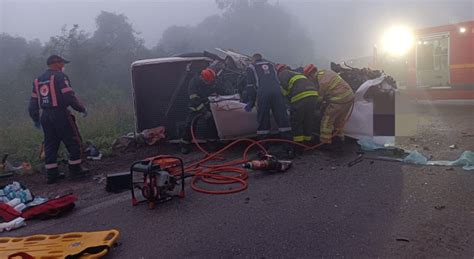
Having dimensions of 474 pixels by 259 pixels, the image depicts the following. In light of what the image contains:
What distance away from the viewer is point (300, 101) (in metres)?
6.28

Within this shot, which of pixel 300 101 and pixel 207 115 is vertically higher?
pixel 300 101

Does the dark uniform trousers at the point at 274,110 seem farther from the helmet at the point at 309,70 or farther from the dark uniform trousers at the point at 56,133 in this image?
the dark uniform trousers at the point at 56,133

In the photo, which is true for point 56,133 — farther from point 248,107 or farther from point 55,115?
point 248,107

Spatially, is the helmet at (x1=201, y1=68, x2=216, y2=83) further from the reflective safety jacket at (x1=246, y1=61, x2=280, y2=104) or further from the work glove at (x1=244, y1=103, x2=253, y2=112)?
the work glove at (x1=244, y1=103, x2=253, y2=112)

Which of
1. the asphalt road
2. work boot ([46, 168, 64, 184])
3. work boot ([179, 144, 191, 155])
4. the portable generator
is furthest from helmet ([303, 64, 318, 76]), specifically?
work boot ([46, 168, 64, 184])

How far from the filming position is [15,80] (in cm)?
1542

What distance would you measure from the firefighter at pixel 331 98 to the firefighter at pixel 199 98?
1610mm

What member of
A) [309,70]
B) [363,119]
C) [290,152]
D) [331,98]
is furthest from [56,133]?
[363,119]

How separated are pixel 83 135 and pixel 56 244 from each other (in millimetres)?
5903

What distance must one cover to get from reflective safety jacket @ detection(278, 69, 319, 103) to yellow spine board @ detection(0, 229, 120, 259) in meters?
3.63

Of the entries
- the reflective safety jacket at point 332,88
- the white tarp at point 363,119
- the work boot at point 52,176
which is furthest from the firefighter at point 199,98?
the white tarp at point 363,119

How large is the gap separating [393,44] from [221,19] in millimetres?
16404

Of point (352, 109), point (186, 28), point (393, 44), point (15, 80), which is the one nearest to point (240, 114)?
point (352, 109)

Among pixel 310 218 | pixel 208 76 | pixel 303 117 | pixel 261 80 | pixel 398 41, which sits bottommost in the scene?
pixel 310 218
